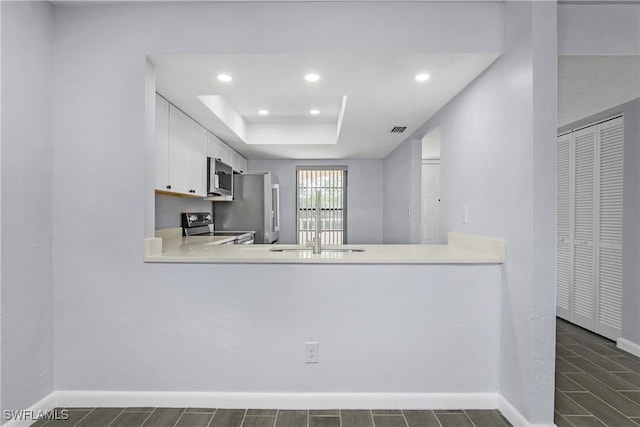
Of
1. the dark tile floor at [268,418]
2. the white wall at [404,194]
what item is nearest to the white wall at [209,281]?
the dark tile floor at [268,418]

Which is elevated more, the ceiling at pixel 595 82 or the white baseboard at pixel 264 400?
the ceiling at pixel 595 82

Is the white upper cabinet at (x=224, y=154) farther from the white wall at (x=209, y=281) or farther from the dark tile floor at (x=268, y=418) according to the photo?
the dark tile floor at (x=268, y=418)

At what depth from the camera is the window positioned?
6363mm

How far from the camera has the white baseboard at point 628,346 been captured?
2.93m

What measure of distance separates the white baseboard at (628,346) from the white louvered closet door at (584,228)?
15.4 inches

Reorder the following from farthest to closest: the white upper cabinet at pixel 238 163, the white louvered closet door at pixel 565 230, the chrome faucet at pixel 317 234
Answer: the white upper cabinet at pixel 238 163 < the white louvered closet door at pixel 565 230 < the chrome faucet at pixel 317 234

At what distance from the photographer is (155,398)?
206 centimetres

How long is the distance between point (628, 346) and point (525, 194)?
2.22 m

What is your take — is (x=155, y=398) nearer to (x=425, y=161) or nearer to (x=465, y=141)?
(x=465, y=141)

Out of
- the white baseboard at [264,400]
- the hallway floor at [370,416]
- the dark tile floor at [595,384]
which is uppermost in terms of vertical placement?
the white baseboard at [264,400]

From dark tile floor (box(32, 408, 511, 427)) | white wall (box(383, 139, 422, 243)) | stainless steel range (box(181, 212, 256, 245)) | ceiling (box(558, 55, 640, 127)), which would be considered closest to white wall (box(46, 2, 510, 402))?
dark tile floor (box(32, 408, 511, 427))

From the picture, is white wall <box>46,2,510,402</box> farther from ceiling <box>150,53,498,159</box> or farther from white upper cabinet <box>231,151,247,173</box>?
white upper cabinet <box>231,151,247,173</box>

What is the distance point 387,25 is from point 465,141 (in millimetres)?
1038

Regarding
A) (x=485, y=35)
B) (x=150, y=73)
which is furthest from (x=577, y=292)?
(x=150, y=73)
